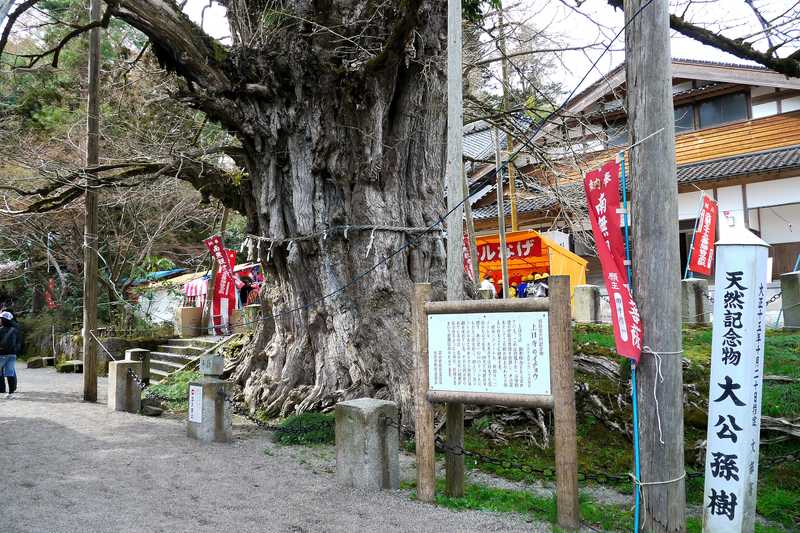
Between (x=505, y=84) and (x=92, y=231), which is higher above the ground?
(x=505, y=84)

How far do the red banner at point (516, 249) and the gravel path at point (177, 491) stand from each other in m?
9.23

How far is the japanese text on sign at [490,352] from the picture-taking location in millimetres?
4598

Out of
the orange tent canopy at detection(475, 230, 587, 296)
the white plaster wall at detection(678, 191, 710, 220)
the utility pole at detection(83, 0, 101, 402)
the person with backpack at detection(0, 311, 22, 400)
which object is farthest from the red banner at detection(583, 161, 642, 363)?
the white plaster wall at detection(678, 191, 710, 220)

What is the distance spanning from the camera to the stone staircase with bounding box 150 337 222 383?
1526 centimetres

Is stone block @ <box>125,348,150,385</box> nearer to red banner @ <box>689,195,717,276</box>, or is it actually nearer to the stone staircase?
the stone staircase

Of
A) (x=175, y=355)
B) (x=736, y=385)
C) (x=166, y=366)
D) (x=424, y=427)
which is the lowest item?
(x=166, y=366)

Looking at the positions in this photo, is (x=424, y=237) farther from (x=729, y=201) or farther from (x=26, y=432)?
(x=729, y=201)

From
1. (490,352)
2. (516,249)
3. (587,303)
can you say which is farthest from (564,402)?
(516,249)

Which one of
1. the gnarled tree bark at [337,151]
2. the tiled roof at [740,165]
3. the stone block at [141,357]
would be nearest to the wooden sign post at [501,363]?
the gnarled tree bark at [337,151]

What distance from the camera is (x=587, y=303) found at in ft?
46.4

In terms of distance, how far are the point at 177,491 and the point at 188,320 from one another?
45.8ft

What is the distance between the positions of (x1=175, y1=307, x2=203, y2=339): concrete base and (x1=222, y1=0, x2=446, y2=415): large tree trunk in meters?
10.3

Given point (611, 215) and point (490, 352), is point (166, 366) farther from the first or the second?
point (611, 215)

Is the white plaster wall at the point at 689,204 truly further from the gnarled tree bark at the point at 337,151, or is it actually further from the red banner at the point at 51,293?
the red banner at the point at 51,293
